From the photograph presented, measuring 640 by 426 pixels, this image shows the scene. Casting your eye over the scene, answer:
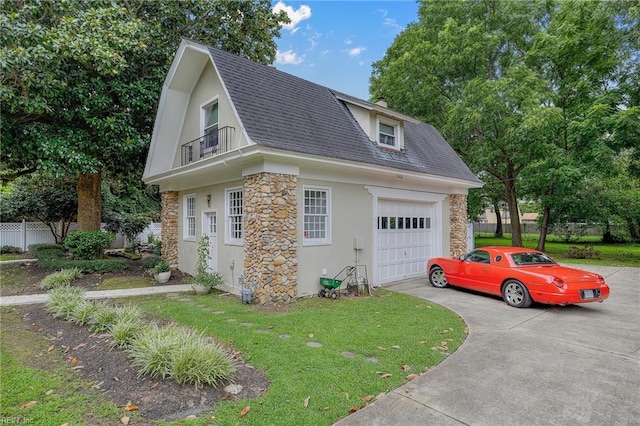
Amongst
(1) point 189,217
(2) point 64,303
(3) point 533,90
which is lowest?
(2) point 64,303

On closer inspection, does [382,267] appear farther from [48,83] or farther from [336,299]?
[48,83]

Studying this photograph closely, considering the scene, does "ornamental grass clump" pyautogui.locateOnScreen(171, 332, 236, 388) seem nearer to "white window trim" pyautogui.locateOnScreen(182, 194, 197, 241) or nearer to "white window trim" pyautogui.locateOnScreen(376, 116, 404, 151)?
"white window trim" pyautogui.locateOnScreen(182, 194, 197, 241)

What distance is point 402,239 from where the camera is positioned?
36.9 ft

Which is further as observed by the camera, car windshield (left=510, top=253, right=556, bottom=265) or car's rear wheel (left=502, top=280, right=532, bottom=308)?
car windshield (left=510, top=253, right=556, bottom=265)

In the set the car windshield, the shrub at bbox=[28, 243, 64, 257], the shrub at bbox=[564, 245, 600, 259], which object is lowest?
the shrub at bbox=[564, 245, 600, 259]

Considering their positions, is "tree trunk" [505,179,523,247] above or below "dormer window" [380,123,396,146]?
below

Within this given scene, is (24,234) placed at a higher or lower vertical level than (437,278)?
higher

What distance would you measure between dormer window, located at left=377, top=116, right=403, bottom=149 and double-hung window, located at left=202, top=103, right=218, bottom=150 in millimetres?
5137

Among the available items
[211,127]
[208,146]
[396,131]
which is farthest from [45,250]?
[396,131]

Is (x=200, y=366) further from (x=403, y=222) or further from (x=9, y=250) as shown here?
(x=9, y=250)

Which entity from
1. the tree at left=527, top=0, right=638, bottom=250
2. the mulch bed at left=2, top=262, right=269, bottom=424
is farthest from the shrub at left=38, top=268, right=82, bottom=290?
the tree at left=527, top=0, right=638, bottom=250

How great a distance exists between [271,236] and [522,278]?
5763mm

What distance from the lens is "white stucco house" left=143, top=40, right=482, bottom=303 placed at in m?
7.75

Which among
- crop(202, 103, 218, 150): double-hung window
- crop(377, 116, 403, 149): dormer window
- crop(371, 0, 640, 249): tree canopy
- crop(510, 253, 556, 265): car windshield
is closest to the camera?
crop(510, 253, 556, 265): car windshield
